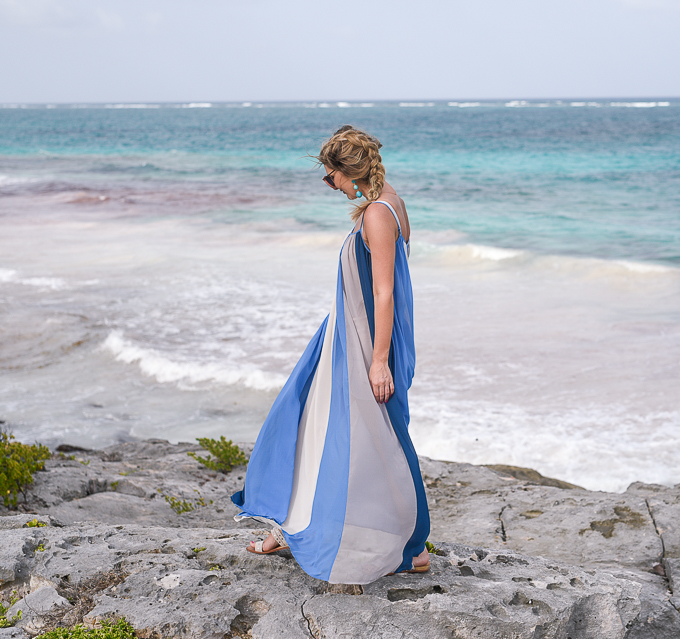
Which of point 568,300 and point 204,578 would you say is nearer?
point 204,578

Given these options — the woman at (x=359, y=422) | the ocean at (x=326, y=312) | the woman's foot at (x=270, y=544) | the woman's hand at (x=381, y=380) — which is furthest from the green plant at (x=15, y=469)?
the woman's hand at (x=381, y=380)

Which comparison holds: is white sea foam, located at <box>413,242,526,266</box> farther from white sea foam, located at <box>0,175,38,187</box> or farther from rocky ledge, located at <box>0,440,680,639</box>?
white sea foam, located at <box>0,175,38,187</box>

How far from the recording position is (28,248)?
575 inches

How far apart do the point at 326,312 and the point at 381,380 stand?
23.4 feet

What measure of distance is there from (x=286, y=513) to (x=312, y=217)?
1642cm

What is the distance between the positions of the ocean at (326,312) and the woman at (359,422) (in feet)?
1.22

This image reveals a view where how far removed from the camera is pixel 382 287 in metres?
2.45

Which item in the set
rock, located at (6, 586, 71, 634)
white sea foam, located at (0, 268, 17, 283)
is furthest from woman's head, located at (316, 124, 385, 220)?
white sea foam, located at (0, 268, 17, 283)

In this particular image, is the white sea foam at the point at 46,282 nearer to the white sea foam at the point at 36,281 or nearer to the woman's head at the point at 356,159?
the white sea foam at the point at 36,281

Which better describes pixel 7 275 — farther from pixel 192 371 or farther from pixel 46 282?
pixel 192 371

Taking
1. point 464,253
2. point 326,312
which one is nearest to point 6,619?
point 326,312

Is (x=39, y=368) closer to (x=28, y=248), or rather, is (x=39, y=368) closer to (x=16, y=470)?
(x=16, y=470)

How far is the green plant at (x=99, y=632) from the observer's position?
7.29ft

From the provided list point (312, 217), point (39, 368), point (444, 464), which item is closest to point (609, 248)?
point (312, 217)
